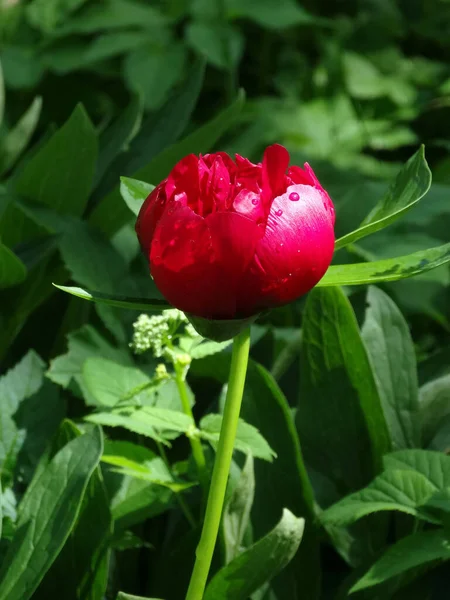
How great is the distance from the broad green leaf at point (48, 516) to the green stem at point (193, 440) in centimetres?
9

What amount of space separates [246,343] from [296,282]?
0.22ft

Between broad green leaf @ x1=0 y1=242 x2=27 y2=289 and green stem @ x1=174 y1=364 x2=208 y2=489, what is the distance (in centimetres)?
31

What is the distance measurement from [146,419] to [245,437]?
0.09m

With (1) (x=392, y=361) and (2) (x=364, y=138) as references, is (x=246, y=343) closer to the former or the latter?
(1) (x=392, y=361)

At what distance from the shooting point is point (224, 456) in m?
0.68

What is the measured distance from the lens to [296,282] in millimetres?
622

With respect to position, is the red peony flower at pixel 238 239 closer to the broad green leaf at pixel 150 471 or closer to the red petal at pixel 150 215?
the red petal at pixel 150 215

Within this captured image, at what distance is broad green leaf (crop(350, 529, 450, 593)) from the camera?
2.67ft

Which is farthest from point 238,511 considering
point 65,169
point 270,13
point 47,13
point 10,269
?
point 47,13

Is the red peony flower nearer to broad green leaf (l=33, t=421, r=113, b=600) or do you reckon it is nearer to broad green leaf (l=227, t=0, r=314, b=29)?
broad green leaf (l=33, t=421, r=113, b=600)

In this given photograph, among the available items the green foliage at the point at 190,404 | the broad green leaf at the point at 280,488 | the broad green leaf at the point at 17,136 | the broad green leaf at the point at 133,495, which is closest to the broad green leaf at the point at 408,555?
the green foliage at the point at 190,404

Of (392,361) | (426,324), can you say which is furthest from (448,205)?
(392,361)

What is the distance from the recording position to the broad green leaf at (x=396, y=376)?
1003 millimetres

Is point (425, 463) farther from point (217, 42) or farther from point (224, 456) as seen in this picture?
point (217, 42)
